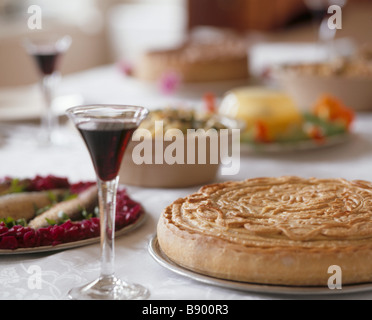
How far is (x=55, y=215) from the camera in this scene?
4.50 feet

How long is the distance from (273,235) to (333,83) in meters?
1.70

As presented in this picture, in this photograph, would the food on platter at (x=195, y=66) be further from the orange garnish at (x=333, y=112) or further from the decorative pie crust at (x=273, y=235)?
the decorative pie crust at (x=273, y=235)

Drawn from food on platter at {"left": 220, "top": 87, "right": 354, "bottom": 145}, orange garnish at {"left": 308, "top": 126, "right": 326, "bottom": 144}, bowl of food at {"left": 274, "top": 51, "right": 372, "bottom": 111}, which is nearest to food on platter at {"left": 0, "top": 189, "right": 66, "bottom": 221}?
food on platter at {"left": 220, "top": 87, "right": 354, "bottom": 145}

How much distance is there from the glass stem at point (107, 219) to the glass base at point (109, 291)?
0.05 ft

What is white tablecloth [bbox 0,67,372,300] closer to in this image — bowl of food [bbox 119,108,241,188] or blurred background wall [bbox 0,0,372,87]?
bowl of food [bbox 119,108,241,188]

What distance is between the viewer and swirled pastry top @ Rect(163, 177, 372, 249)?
3.62ft

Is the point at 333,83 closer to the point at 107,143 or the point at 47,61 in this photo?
the point at 47,61

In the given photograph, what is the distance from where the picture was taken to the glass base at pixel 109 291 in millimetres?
1058

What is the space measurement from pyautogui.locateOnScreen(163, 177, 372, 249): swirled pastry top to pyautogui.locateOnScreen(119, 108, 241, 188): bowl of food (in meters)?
0.33

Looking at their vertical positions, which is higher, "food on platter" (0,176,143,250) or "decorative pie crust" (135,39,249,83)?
"decorative pie crust" (135,39,249,83)

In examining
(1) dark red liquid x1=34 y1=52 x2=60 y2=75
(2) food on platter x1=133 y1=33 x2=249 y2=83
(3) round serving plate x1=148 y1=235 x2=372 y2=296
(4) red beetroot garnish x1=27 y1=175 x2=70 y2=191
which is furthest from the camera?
(2) food on platter x1=133 y1=33 x2=249 y2=83
